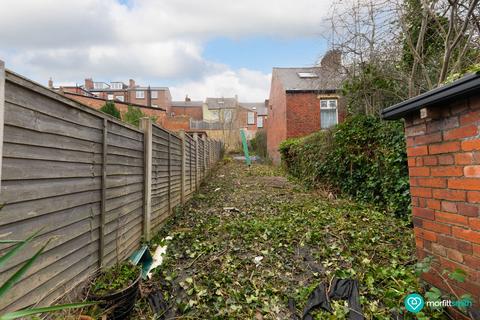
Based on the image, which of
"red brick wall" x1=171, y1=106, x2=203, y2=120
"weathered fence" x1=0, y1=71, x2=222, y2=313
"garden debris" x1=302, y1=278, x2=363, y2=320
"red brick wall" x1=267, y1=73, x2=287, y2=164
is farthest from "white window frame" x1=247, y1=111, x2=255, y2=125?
"garden debris" x1=302, y1=278, x2=363, y2=320

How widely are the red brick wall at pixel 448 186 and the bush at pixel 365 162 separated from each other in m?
2.50

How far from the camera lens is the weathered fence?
4.62ft

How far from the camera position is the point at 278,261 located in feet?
10.0

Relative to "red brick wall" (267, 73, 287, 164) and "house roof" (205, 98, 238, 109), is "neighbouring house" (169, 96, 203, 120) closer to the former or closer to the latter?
"house roof" (205, 98, 238, 109)

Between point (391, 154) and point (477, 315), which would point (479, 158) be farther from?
point (391, 154)

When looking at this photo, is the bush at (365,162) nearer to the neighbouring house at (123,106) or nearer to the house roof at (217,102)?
the neighbouring house at (123,106)

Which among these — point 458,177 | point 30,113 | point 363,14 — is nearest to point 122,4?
point 363,14

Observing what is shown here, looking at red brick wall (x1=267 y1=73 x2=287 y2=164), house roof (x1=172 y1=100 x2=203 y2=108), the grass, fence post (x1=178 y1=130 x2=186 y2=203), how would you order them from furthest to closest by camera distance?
1. house roof (x1=172 y1=100 x2=203 y2=108)
2. red brick wall (x1=267 y1=73 x2=287 y2=164)
3. fence post (x1=178 y1=130 x2=186 y2=203)
4. the grass

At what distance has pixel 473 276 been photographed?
1804 millimetres

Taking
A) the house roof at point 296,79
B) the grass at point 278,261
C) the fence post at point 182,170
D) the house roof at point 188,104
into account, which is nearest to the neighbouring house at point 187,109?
the house roof at point 188,104

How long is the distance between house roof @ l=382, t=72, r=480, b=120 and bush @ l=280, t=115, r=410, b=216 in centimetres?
267

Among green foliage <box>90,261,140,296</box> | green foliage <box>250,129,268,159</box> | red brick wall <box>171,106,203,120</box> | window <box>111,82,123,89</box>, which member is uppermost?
window <box>111,82,123,89</box>

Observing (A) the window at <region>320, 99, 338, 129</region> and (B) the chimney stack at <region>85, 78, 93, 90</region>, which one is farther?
(B) the chimney stack at <region>85, 78, 93, 90</region>

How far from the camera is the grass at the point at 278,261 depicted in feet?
7.49
